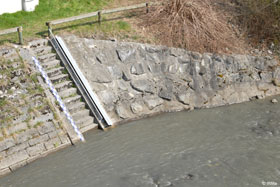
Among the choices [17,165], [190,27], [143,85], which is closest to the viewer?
[17,165]

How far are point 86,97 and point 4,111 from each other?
257 cm

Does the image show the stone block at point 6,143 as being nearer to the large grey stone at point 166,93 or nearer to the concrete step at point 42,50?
the concrete step at point 42,50

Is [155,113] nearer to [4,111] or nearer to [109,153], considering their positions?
[109,153]

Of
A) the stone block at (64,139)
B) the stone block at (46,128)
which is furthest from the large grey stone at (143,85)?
the stone block at (46,128)

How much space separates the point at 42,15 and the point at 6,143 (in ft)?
22.9

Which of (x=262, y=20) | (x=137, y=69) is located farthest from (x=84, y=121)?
(x=262, y=20)

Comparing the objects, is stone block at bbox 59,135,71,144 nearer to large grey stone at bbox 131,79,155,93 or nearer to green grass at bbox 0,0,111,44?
large grey stone at bbox 131,79,155,93

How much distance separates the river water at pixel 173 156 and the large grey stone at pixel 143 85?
43.8 inches

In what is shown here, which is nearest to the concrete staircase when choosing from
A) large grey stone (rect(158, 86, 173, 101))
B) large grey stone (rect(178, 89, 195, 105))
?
large grey stone (rect(158, 86, 173, 101))

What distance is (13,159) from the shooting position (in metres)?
9.63

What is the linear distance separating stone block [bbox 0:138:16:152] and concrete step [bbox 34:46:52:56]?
11.3 ft

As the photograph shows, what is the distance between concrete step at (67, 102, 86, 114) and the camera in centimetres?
1134

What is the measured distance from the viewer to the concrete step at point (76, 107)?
1134cm

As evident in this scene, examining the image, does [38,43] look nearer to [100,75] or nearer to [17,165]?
[100,75]
